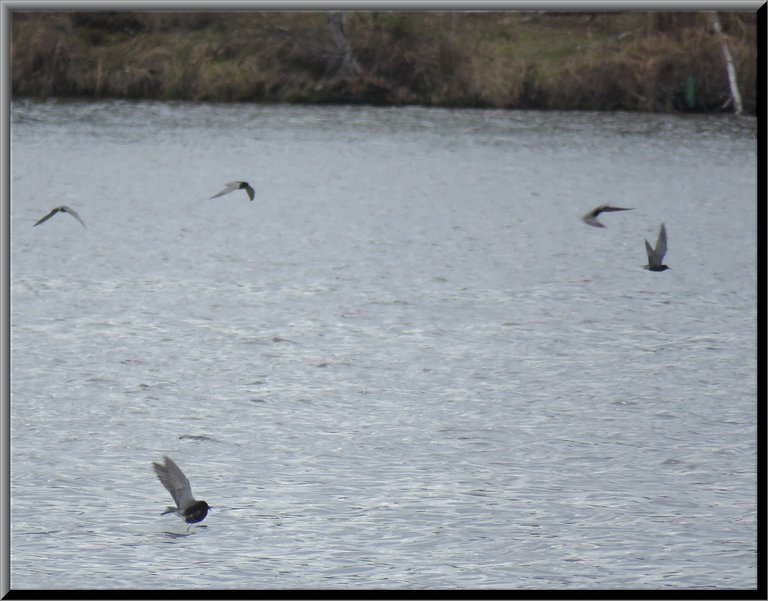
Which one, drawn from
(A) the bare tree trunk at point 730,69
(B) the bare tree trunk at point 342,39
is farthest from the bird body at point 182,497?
(B) the bare tree trunk at point 342,39

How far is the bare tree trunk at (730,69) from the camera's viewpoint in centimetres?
3036

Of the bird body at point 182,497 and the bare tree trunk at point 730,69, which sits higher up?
the bird body at point 182,497

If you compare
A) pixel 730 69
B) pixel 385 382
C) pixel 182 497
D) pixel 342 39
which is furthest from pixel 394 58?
pixel 182 497

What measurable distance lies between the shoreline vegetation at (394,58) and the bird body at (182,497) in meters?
26.0

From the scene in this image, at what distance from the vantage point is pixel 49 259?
661 inches

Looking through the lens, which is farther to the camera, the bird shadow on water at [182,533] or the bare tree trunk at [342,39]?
the bare tree trunk at [342,39]

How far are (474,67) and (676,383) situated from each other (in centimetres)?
2249

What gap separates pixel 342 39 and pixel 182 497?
90.7 ft

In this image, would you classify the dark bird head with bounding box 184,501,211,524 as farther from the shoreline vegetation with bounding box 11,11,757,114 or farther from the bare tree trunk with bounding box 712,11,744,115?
the shoreline vegetation with bounding box 11,11,757,114

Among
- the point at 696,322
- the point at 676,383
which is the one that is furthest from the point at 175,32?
the point at 676,383


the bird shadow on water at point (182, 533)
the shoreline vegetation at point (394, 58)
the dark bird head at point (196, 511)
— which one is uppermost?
the dark bird head at point (196, 511)

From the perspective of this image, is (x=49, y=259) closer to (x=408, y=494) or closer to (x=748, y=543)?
(x=408, y=494)

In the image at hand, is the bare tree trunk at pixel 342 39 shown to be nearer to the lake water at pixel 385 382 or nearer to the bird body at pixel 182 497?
the lake water at pixel 385 382

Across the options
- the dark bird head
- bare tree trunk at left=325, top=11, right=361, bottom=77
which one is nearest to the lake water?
the dark bird head
